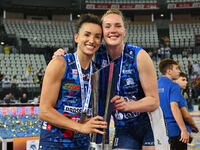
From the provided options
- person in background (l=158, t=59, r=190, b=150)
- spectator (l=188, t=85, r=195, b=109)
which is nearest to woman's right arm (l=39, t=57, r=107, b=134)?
person in background (l=158, t=59, r=190, b=150)

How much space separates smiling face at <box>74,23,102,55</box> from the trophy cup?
50 cm

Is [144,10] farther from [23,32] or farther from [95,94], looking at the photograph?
[95,94]

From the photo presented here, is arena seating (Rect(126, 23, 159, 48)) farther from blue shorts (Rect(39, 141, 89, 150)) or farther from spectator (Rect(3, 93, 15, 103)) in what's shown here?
blue shorts (Rect(39, 141, 89, 150))

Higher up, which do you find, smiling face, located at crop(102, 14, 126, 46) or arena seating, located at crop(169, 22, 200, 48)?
arena seating, located at crop(169, 22, 200, 48)

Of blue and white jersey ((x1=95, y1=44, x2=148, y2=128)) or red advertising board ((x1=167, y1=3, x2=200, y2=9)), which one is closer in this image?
blue and white jersey ((x1=95, y1=44, x2=148, y2=128))

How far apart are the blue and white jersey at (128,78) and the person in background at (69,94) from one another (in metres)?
0.30

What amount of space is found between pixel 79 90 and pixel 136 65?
53 centimetres

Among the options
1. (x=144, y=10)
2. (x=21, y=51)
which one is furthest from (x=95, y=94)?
(x=144, y=10)

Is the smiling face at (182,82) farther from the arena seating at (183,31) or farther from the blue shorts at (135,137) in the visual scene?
the arena seating at (183,31)

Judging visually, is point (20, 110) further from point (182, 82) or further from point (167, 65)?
point (167, 65)

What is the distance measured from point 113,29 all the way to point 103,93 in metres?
0.76

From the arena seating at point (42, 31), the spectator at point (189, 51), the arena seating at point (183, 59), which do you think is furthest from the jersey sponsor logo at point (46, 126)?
the spectator at point (189, 51)

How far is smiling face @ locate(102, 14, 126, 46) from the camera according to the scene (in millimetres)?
2055

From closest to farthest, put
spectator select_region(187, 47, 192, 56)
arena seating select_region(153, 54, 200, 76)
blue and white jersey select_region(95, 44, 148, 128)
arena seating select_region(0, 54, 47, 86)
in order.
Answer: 1. blue and white jersey select_region(95, 44, 148, 128)
2. arena seating select_region(0, 54, 47, 86)
3. arena seating select_region(153, 54, 200, 76)
4. spectator select_region(187, 47, 192, 56)
